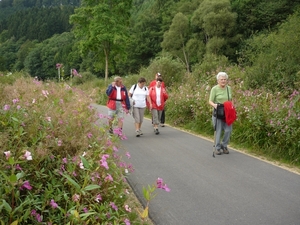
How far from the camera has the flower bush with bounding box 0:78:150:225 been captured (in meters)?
3.06

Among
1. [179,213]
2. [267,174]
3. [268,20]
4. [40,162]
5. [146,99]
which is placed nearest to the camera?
[40,162]

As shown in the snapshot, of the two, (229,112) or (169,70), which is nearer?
(229,112)

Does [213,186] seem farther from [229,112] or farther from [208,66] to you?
[208,66]

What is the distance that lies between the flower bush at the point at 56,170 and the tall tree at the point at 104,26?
28773 mm

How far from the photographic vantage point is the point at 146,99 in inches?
427

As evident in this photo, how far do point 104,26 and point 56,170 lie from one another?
103 ft

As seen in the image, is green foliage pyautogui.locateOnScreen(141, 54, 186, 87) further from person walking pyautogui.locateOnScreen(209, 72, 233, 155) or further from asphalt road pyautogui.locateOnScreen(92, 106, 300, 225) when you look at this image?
person walking pyautogui.locateOnScreen(209, 72, 233, 155)

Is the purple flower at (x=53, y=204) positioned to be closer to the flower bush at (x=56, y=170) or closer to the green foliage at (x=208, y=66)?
the flower bush at (x=56, y=170)

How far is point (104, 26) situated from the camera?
110 feet

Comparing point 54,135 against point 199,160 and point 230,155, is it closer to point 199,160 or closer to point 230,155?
point 199,160


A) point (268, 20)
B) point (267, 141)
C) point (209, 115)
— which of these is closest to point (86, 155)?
point (267, 141)

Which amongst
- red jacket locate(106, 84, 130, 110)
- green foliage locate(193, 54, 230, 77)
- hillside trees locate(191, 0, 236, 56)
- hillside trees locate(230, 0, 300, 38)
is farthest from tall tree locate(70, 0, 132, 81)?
red jacket locate(106, 84, 130, 110)

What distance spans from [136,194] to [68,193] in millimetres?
2094

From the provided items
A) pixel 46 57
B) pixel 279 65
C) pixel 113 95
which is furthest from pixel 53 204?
pixel 46 57
